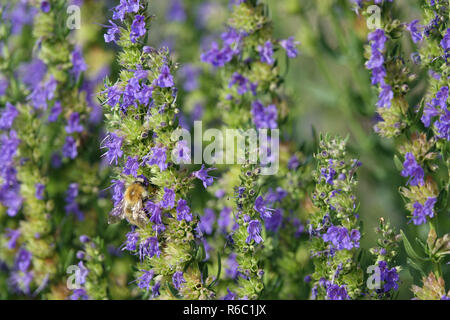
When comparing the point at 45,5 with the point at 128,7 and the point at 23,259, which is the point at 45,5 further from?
the point at 23,259

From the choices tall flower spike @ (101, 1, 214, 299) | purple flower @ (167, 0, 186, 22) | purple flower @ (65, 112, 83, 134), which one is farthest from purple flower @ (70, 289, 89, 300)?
purple flower @ (167, 0, 186, 22)

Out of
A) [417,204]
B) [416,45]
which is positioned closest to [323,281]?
[417,204]

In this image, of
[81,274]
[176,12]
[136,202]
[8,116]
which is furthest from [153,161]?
[176,12]

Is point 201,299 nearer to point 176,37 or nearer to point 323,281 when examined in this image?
point 323,281

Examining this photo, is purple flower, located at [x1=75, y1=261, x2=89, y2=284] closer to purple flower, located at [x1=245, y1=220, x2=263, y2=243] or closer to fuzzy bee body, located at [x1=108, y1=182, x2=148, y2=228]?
fuzzy bee body, located at [x1=108, y1=182, x2=148, y2=228]

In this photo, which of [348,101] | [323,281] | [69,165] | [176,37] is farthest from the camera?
[176,37]

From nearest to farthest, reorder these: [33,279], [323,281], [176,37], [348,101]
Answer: [323,281] < [33,279] < [348,101] < [176,37]
